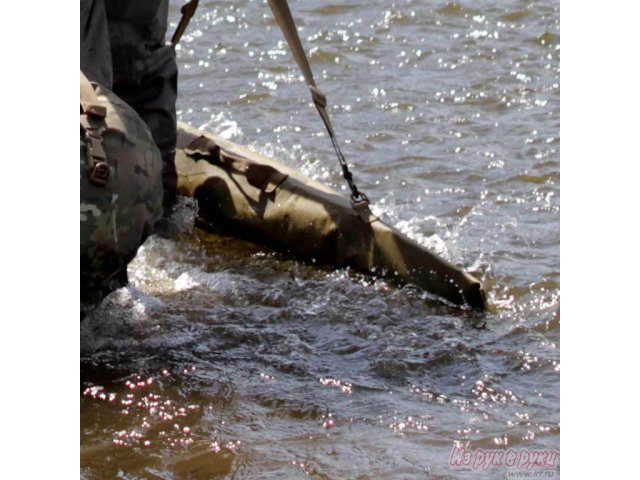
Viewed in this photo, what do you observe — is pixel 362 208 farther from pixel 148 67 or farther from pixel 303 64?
pixel 148 67

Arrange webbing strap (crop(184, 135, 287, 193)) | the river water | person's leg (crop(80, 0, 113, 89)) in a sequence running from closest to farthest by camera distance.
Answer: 1. the river water
2. person's leg (crop(80, 0, 113, 89))
3. webbing strap (crop(184, 135, 287, 193))

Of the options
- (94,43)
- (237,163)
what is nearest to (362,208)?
(237,163)

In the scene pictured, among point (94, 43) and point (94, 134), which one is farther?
point (94, 43)

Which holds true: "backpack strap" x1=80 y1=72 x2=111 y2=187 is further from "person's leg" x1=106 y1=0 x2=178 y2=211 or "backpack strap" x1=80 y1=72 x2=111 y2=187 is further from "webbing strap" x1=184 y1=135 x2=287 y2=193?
"webbing strap" x1=184 y1=135 x2=287 y2=193

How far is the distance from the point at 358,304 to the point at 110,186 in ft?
3.63

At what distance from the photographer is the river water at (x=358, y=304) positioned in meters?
2.97

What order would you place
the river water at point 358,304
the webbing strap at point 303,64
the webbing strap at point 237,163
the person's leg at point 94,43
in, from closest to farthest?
the river water at point 358,304 → the person's leg at point 94,43 → the webbing strap at point 303,64 → the webbing strap at point 237,163

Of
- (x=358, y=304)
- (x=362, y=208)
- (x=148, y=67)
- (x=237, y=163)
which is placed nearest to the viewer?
(x=358, y=304)

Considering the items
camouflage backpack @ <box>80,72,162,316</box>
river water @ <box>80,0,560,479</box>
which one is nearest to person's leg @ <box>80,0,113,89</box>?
camouflage backpack @ <box>80,72,162,316</box>

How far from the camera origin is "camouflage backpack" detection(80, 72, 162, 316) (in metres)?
3.00

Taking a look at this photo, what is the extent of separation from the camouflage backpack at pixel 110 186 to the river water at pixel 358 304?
0.34 m

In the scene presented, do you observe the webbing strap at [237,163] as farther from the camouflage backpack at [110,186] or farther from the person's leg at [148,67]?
the camouflage backpack at [110,186]

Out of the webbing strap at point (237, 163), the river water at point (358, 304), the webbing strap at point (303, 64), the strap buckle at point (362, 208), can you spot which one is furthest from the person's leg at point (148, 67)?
the strap buckle at point (362, 208)

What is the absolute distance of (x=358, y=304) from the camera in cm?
392
